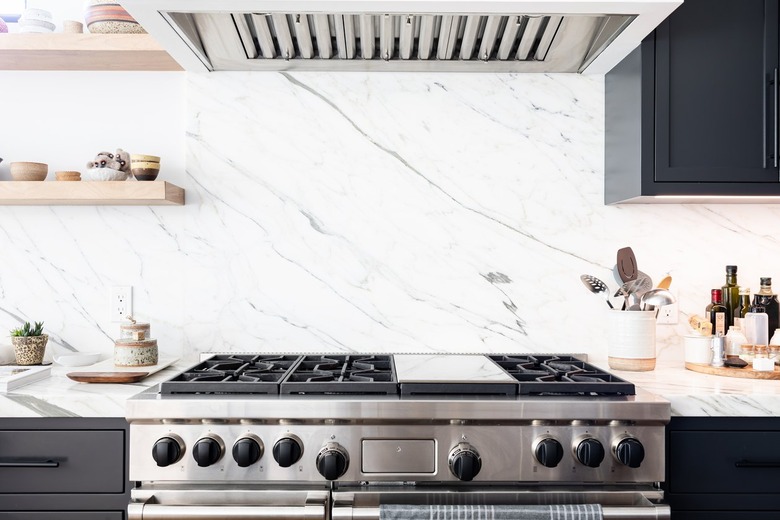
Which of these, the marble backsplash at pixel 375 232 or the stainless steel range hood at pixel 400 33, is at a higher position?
the stainless steel range hood at pixel 400 33

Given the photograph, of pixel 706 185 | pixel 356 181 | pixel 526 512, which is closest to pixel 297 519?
pixel 526 512

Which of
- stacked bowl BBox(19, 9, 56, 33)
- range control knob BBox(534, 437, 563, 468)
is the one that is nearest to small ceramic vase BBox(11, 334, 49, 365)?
stacked bowl BBox(19, 9, 56, 33)

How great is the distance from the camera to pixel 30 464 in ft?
4.74

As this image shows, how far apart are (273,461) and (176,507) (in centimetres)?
24

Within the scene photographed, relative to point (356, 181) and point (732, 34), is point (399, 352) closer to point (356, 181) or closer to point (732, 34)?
point (356, 181)

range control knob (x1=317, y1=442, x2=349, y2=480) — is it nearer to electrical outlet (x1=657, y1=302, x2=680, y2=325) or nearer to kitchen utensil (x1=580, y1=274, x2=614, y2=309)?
kitchen utensil (x1=580, y1=274, x2=614, y2=309)

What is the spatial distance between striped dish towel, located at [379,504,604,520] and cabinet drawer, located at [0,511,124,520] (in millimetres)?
701

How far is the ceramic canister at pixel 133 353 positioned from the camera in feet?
5.80

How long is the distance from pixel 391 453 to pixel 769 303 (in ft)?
4.72

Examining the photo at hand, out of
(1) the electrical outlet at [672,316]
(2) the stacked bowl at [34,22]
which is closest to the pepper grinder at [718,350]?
(1) the electrical outlet at [672,316]

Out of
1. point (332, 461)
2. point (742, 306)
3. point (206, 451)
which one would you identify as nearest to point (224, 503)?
point (206, 451)

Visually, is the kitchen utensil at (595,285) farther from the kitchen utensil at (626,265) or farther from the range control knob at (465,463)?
the range control knob at (465,463)

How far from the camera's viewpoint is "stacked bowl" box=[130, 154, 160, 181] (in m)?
1.86

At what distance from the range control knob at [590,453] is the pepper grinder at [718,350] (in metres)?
0.69
